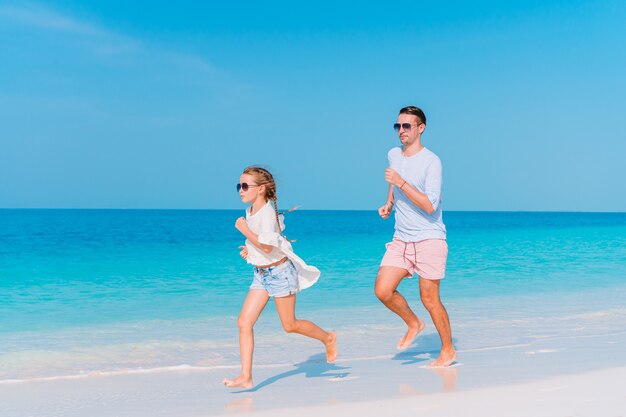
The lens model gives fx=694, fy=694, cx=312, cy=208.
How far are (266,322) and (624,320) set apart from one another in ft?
14.5

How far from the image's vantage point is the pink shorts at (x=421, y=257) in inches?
200

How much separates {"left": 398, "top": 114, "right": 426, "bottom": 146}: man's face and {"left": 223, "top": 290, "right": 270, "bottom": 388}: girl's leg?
1.54m

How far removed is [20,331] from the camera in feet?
26.3

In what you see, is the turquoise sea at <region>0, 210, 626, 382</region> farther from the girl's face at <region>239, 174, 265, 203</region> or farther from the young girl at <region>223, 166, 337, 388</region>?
the girl's face at <region>239, 174, 265, 203</region>

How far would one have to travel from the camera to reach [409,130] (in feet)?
16.6

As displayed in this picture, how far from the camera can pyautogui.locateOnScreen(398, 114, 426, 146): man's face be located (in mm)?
5059

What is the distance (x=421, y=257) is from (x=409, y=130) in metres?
0.94

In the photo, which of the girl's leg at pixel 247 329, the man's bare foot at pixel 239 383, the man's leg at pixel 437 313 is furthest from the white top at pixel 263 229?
the man's leg at pixel 437 313

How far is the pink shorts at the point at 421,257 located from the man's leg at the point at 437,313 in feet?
0.29

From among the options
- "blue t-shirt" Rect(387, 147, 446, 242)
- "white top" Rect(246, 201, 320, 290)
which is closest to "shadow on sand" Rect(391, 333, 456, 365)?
"blue t-shirt" Rect(387, 147, 446, 242)

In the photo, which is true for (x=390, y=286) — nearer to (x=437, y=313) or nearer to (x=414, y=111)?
(x=437, y=313)

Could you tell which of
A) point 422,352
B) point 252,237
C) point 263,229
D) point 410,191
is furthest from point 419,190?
point 422,352

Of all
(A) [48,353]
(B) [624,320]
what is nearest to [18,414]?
(A) [48,353]

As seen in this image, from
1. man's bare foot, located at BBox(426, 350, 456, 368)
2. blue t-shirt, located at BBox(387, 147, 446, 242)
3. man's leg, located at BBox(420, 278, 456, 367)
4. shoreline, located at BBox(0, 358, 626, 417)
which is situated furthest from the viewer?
man's bare foot, located at BBox(426, 350, 456, 368)
